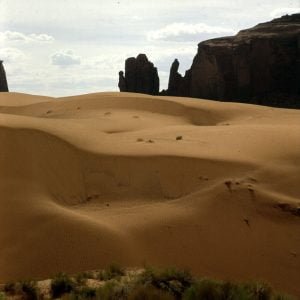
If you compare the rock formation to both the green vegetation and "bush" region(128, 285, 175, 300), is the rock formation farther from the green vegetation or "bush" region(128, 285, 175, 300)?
"bush" region(128, 285, 175, 300)

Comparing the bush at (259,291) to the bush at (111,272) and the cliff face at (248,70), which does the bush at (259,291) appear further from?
the cliff face at (248,70)

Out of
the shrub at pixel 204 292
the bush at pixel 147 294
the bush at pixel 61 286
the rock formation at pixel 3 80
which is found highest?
the bush at pixel 147 294

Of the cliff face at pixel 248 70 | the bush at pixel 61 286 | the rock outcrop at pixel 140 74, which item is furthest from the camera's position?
the rock outcrop at pixel 140 74

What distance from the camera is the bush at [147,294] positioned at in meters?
7.29

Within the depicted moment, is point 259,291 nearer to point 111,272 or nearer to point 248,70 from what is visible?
point 111,272

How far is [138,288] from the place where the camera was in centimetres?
756

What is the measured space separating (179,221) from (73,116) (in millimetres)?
12035

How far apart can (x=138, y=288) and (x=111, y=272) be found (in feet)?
5.80

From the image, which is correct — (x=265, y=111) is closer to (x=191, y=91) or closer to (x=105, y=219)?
(x=105, y=219)

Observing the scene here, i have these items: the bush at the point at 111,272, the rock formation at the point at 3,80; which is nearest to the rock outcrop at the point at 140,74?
the rock formation at the point at 3,80

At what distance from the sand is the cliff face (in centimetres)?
3320

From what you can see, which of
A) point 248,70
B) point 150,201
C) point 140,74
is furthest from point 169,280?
point 140,74

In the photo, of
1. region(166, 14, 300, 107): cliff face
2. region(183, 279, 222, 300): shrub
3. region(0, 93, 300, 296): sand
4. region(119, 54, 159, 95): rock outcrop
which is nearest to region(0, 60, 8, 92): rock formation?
region(119, 54, 159, 95): rock outcrop

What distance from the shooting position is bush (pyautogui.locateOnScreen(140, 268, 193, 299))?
816 centimetres
